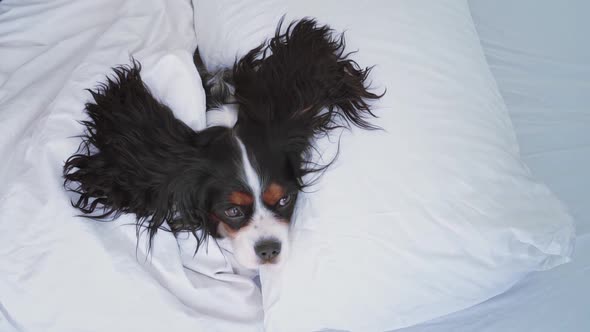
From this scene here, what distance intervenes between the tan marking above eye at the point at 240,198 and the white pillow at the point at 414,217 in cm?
17

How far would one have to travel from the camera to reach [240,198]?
1483 mm

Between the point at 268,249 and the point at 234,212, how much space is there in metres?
0.16

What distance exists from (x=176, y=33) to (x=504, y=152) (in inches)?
49.9

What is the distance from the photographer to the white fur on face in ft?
4.86

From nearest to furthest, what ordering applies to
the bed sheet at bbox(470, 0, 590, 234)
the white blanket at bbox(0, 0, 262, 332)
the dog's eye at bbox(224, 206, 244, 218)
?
the white blanket at bbox(0, 0, 262, 332)
the dog's eye at bbox(224, 206, 244, 218)
the bed sheet at bbox(470, 0, 590, 234)

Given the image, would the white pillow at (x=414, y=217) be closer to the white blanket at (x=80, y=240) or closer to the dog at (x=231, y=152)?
the dog at (x=231, y=152)

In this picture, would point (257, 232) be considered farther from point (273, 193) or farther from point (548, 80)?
point (548, 80)

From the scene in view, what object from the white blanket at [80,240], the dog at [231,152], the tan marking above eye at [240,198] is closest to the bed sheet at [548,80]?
the dog at [231,152]

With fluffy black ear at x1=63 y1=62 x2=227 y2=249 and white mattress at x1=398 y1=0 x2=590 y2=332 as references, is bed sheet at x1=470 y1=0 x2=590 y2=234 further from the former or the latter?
fluffy black ear at x1=63 y1=62 x2=227 y2=249

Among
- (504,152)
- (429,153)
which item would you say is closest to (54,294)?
(429,153)

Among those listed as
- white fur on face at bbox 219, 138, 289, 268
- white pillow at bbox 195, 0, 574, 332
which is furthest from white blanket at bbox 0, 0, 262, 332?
white pillow at bbox 195, 0, 574, 332

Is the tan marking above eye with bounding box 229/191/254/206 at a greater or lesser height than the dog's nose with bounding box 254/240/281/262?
greater

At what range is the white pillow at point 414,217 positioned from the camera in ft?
4.72

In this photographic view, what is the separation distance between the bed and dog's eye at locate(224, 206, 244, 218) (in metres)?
0.17
